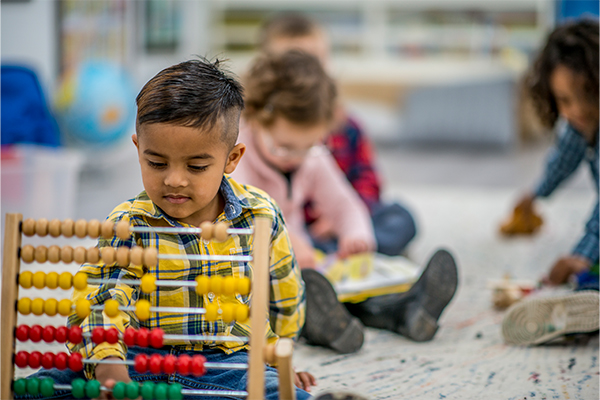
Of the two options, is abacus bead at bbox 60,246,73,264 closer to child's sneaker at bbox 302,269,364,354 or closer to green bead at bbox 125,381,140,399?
green bead at bbox 125,381,140,399

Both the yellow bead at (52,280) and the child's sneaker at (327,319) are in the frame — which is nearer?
the yellow bead at (52,280)

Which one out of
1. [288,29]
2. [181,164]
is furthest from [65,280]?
[288,29]

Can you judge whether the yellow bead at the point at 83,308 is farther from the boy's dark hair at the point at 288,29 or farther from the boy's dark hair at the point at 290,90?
the boy's dark hair at the point at 288,29

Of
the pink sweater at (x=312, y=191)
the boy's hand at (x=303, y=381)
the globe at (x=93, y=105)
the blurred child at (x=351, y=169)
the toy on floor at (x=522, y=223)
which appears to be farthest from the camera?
the globe at (x=93, y=105)

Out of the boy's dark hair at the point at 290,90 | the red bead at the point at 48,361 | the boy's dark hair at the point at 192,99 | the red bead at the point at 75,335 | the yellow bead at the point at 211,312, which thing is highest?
the boy's dark hair at the point at 290,90

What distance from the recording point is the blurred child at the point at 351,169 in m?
1.89

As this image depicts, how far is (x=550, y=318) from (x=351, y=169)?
93cm

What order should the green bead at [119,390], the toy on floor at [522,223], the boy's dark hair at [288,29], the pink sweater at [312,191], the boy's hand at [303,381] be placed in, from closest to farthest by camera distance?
the green bead at [119,390]
the boy's hand at [303,381]
the pink sweater at [312,191]
the boy's dark hair at [288,29]
the toy on floor at [522,223]

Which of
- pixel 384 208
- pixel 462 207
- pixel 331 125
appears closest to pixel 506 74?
pixel 462 207

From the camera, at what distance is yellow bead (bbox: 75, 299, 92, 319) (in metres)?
0.85

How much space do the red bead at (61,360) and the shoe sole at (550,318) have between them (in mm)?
895

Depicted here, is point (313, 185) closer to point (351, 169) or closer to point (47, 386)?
point (351, 169)

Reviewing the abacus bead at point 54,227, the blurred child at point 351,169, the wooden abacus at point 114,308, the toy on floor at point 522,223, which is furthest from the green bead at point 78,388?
the toy on floor at point 522,223

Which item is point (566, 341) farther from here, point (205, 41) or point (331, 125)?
point (205, 41)
